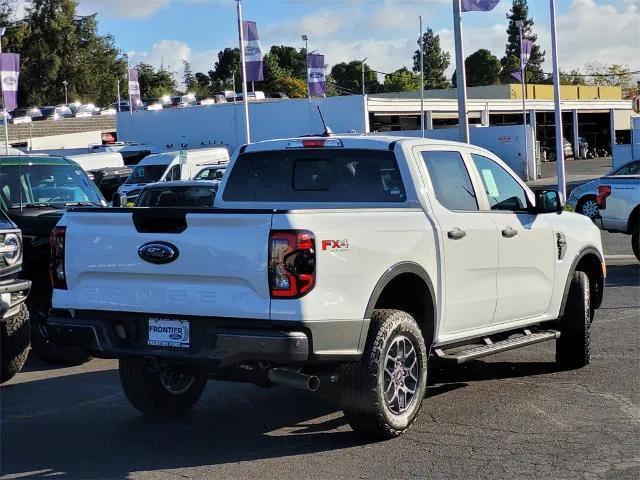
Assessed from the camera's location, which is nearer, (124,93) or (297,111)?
(297,111)

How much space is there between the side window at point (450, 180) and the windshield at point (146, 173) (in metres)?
22.0

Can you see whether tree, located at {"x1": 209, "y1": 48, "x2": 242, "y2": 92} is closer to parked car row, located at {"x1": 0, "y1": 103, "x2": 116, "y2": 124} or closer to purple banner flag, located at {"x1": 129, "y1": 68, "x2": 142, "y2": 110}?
parked car row, located at {"x1": 0, "y1": 103, "x2": 116, "y2": 124}

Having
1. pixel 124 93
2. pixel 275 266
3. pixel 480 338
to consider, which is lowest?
pixel 480 338

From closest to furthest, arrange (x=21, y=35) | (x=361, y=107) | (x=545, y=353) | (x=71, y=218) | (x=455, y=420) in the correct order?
(x=71, y=218)
(x=455, y=420)
(x=545, y=353)
(x=361, y=107)
(x=21, y=35)

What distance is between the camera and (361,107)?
4816 centimetres

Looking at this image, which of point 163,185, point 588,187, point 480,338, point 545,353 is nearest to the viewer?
point 480,338

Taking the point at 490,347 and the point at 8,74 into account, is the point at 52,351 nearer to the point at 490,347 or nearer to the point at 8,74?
the point at 490,347

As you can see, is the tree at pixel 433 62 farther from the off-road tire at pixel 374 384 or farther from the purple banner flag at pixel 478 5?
the off-road tire at pixel 374 384

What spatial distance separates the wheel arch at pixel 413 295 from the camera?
5840 mm

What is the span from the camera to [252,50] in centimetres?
3153

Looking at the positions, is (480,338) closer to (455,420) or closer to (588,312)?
(455,420)

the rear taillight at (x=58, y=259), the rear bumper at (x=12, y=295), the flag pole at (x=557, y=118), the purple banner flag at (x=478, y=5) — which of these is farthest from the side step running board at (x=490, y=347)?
the flag pole at (x=557, y=118)

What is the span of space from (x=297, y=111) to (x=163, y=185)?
3632 centimetres

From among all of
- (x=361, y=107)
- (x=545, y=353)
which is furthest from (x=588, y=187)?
(x=361, y=107)
